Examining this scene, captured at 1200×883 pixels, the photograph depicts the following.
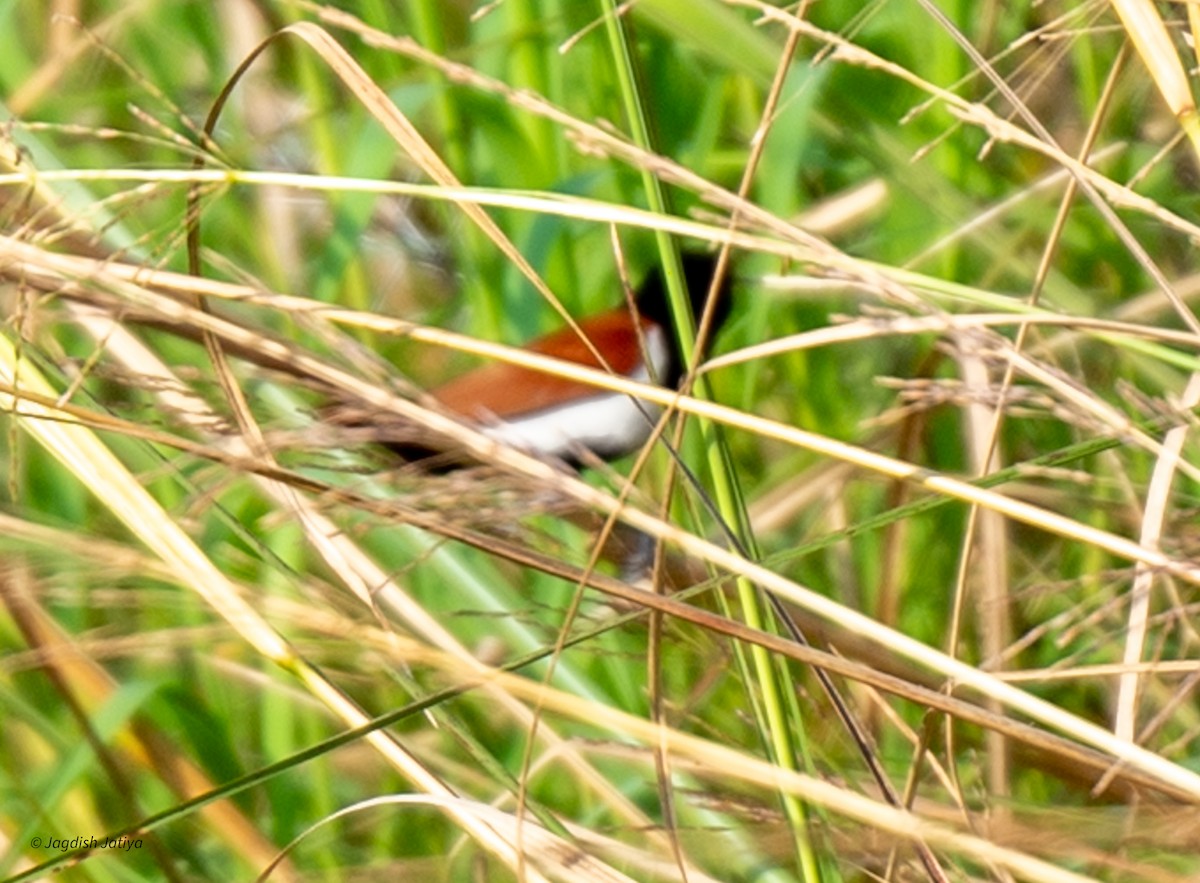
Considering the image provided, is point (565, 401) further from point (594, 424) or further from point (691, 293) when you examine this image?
point (691, 293)

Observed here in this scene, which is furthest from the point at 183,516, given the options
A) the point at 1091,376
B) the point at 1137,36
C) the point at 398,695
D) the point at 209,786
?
the point at 1091,376

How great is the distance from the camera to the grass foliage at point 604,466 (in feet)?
2.59

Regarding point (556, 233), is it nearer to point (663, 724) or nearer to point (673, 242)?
point (673, 242)

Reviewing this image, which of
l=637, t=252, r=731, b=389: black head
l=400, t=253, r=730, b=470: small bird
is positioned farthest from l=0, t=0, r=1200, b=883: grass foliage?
l=637, t=252, r=731, b=389: black head

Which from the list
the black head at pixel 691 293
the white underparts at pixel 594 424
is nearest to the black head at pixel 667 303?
the black head at pixel 691 293

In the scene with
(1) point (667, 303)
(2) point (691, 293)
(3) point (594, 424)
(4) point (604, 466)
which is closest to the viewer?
(4) point (604, 466)

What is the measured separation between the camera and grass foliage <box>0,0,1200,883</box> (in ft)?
2.59

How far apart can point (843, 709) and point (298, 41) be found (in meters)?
1.41

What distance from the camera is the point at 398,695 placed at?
1.69 meters

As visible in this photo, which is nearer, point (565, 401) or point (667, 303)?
point (565, 401)

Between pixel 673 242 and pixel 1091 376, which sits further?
pixel 1091 376

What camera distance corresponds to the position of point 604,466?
828 millimetres

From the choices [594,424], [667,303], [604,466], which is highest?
[604,466]

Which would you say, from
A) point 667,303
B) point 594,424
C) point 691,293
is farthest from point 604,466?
point 691,293
